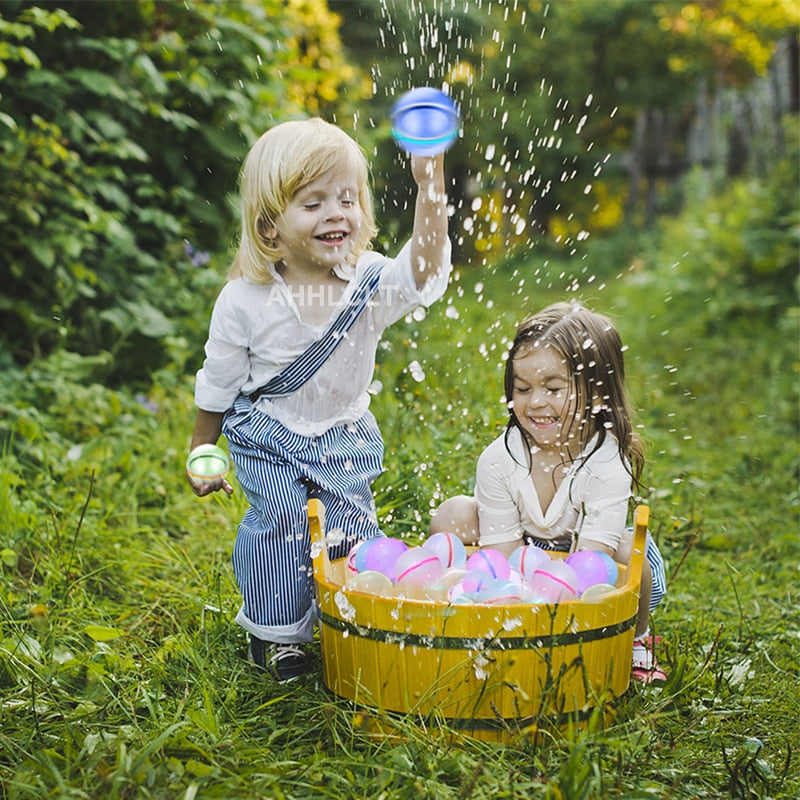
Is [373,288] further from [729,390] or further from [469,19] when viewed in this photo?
[469,19]

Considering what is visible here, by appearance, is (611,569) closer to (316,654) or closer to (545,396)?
(545,396)

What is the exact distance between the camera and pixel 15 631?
232cm

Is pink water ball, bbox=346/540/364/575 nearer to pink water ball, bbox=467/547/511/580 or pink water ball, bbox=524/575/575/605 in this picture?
pink water ball, bbox=467/547/511/580

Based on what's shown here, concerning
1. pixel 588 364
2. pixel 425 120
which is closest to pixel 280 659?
pixel 588 364

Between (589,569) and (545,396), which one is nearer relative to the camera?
(589,569)

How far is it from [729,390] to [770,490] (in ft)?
5.19

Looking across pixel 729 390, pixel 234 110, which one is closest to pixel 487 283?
pixel 729 390

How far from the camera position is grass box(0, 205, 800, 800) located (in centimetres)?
186

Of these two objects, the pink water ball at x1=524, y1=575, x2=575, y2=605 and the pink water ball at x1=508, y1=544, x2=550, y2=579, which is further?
the pink water ball at x1=508, y1=544, x2=550, y2=579

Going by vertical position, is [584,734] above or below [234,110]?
below

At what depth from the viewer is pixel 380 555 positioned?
90.9 inches

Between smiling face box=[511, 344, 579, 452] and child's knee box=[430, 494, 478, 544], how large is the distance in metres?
0.28

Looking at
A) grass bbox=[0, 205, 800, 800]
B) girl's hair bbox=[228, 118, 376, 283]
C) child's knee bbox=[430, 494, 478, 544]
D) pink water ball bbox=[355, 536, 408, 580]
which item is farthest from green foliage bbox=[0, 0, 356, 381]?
pink water ball bbox=[355, 536, 408, 580]

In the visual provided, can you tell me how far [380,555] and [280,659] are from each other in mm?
334
